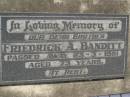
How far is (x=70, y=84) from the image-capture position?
264 inches

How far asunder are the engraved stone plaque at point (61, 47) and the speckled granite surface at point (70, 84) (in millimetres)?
102

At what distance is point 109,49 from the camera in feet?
22.3

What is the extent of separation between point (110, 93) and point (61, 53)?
1.34 metres

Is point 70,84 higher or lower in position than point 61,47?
lower

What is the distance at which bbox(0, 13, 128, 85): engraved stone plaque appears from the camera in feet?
20.3

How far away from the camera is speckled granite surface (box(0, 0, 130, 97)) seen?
620cm

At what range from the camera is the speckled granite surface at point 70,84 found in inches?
244

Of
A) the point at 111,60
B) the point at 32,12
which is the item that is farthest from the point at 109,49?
the point at 32,12

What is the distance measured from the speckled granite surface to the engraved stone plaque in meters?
0.10

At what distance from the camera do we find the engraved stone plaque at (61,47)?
620 cm

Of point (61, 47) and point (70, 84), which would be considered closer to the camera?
point (61, 47)

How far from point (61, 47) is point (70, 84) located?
76cm

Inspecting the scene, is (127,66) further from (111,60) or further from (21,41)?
(21,41)

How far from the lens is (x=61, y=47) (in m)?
6.48
